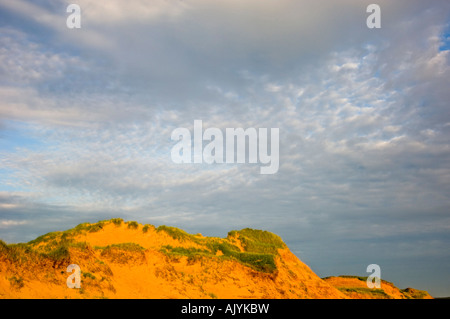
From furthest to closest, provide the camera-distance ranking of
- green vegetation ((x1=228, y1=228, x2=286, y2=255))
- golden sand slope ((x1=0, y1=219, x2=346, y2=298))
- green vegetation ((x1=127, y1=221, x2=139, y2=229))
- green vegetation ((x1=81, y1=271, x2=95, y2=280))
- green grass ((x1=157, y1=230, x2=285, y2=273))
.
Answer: green vegetation ((x1=228, y1=228, x2=286, y2=255)), green vegetation ((x1=127, y1=221, x2=139, y2=229)), green grass ((x1=157, y1=230, x2=285, y2=273)), green vegetation ((x1=81, y1=271, x2=95, y2=280)), golden sand slope ((x1=0, y1=219, x2=346, y2=298))

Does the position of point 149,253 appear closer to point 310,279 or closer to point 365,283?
point 310,279

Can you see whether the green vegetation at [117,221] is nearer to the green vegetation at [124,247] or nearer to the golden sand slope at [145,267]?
the golden sand slope at [145,267]

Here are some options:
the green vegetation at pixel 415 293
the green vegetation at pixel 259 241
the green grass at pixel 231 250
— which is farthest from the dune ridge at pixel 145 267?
the green vegetation at pixel 415 293

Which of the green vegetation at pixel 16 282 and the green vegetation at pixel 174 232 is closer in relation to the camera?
the green vegetation at pixel 16 282

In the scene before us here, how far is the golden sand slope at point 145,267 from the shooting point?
2323 cm

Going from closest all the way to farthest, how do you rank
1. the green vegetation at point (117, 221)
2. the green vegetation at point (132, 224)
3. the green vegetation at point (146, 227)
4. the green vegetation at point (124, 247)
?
the green vegetation at point (124, 247) < the green vegetation at point (117, 221) < the green vegetation at point (132, 224) < the green vegetation at point (146, 227)

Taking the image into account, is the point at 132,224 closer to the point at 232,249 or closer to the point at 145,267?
the point at 145,267

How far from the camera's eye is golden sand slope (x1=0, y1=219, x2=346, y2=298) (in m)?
23.2

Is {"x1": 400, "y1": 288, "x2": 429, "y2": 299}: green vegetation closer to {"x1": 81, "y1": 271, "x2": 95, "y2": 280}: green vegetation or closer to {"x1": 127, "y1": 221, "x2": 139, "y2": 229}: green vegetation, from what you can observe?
{"x1": 127, "y1": 221, "x2": 139, "y2": 229}: green vegetation

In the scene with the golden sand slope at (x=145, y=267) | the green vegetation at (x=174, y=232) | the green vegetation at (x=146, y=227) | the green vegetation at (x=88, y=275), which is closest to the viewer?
the golden sand slope at (x=145, y=267)

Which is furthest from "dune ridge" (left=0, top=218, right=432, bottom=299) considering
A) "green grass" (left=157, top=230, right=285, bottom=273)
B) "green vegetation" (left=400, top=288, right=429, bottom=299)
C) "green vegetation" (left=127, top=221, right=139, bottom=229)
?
"green vegetation" (left=400, top=288, right=429, bottom=299)
